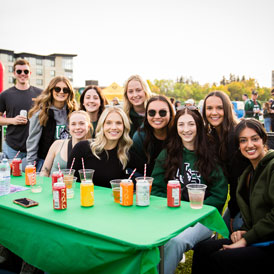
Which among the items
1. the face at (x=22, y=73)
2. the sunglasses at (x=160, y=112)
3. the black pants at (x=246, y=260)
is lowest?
the black pants at (x=246, y=260)

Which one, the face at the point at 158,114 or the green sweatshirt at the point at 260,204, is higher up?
the face at the point at 158,114

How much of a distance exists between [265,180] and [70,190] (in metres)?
1.66

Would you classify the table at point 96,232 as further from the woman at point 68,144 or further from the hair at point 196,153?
the woman at point 68,144

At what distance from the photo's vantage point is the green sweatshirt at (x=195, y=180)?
10.1 ft

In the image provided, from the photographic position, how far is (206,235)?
2871 mm

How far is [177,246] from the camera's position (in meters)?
2.51

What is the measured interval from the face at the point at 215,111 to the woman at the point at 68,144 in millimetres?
1521

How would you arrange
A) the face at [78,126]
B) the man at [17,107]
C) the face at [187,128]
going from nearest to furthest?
the face at [187,128] → the face at [78,126] → the man at [17,107]

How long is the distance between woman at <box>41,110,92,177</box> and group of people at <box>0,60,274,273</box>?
0.01m

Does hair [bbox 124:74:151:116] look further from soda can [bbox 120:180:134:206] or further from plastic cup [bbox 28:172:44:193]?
soda can [bbox 120:180:134:206]

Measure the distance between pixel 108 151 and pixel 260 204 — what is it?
64.7 inches

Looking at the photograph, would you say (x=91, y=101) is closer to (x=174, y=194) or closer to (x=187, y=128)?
(x=187, y=128)

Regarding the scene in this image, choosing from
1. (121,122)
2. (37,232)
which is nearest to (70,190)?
(37,232)

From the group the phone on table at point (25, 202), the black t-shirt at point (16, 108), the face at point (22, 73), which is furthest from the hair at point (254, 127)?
the face at point (22, 73)
